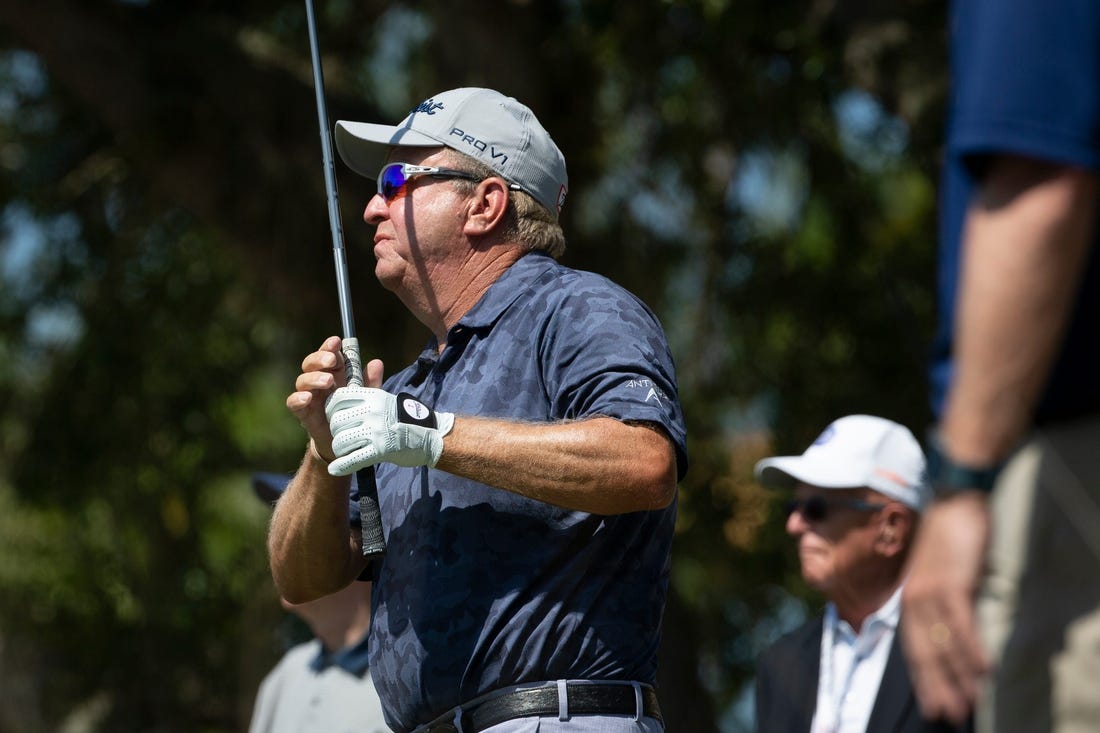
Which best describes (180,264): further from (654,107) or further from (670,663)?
(670,663)

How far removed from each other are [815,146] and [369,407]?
623cm

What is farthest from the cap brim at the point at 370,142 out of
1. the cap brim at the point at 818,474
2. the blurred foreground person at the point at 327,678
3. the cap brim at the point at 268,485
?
the cap brim at the point at 268,485

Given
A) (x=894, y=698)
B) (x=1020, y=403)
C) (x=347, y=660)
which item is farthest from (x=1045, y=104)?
(x=347, y=660)

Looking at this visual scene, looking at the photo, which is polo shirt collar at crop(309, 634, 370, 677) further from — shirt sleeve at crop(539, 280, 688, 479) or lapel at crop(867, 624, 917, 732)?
shirt sleeve at crop(539, 280, 688, 479)

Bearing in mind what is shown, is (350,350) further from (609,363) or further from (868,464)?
(868,464)

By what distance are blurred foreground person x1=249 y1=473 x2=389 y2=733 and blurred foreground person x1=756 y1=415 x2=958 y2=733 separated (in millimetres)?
1413

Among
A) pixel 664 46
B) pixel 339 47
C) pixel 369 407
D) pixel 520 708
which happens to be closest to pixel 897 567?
pixel 520 708

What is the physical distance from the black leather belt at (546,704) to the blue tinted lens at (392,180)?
1.19m

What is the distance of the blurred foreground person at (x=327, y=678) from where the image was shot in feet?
17.5

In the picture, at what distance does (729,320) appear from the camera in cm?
952

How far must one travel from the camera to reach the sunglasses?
3738mm

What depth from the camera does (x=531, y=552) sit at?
10.8 ft

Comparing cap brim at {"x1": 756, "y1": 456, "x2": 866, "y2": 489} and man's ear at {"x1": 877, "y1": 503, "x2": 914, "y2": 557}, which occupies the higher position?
cap brim at {"x1": 756, "y1": 456, "x2": 866, "y2": 489}

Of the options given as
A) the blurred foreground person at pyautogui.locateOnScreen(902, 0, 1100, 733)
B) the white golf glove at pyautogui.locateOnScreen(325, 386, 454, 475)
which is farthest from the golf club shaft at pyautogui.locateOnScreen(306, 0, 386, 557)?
the blurred foreground person at pyautogui.locateOnScreen(902, 0, 1100, 733)
